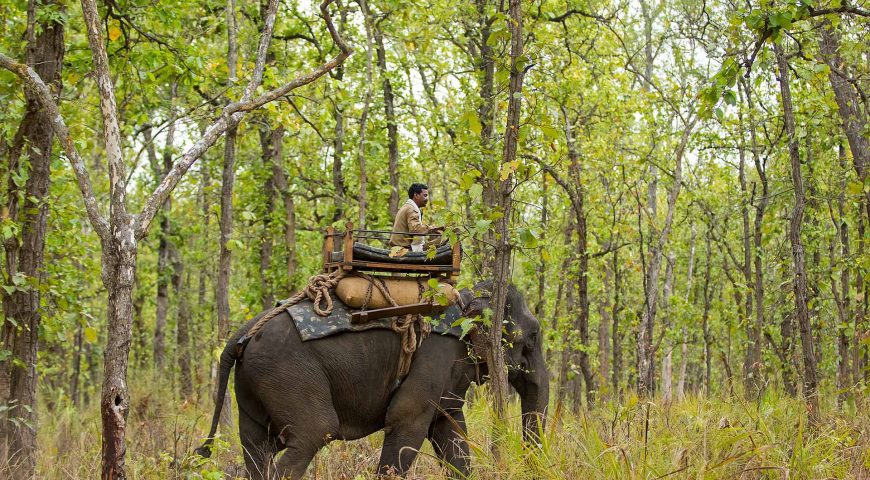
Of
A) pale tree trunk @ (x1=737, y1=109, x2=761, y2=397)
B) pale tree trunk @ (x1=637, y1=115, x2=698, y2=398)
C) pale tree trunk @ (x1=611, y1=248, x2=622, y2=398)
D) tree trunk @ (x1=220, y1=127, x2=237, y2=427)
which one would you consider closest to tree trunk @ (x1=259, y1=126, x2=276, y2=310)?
tree trunk @ (x1=220, y1=127, x2=237, y2=427)

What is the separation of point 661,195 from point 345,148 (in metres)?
16.8

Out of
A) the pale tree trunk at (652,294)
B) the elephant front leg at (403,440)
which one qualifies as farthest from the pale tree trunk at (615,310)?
the elephant front leg at (403,440)

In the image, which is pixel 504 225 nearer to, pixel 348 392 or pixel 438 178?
pixel 348 392

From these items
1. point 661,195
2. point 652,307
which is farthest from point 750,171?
point 652,307

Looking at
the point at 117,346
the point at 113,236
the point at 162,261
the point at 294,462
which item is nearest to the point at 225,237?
the point at 294,462

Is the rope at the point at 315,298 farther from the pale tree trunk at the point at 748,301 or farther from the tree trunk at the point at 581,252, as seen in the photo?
the pale tree trunk at the point at 748,301

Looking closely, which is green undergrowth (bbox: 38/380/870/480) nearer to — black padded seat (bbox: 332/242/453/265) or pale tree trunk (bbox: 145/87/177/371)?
black padded seat (bbox: 332/242/453/265)

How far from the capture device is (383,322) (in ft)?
26.9

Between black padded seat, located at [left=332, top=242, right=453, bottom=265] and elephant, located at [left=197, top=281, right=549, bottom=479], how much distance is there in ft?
2.01

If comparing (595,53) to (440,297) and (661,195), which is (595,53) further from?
(661,195)

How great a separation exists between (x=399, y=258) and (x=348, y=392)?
1.33 m

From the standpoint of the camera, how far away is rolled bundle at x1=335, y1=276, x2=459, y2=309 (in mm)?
8070

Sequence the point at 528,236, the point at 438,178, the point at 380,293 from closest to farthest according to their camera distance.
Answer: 1. the point at 528,236
2. the point at 380,293
3. the point at 438,178

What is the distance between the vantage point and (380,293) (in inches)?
322
